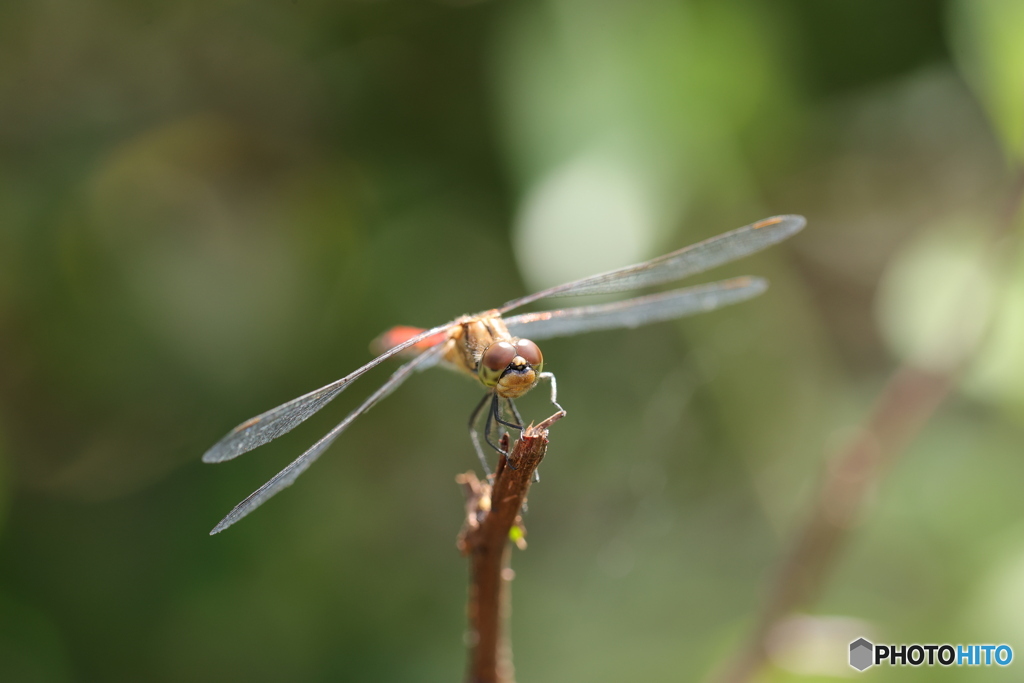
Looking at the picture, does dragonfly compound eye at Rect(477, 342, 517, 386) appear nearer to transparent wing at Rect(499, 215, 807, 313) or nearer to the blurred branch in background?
transparent wing at Rect(499, 215, 807, 313)

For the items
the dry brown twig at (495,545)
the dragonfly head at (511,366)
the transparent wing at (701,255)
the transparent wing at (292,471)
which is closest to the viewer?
the dry brown twig at (495,545)

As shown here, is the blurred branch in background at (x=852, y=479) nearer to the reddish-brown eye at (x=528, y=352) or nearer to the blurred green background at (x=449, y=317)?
the blurred green background at (x=449, y=317)

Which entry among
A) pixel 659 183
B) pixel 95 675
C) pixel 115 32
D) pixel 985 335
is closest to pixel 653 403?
pixel 659 183

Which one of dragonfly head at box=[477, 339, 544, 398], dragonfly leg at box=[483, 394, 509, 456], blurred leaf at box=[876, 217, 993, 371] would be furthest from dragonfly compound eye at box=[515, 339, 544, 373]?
blurred leaf at box=[876, 217, 993, 371]

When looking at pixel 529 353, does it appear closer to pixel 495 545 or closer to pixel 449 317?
pixel 495 545

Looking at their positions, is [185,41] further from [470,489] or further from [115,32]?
[470,489]

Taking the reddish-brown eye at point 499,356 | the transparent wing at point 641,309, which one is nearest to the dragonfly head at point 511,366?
the reddish-brown eye at point 499,356

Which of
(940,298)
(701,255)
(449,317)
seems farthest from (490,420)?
(940,298)
